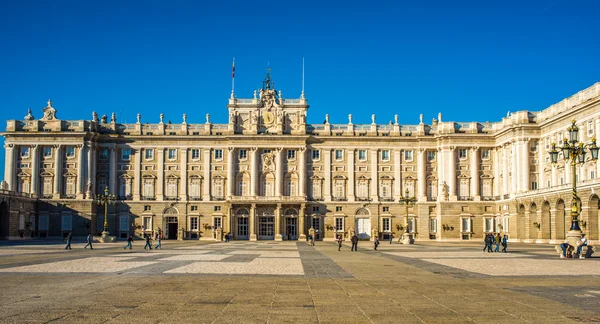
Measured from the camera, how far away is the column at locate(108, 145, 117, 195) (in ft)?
291

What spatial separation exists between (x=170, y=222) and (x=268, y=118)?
19529 millimetres

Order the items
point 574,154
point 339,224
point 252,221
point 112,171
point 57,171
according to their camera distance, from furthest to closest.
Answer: point 339,224, point 112,171, point 252,221, point 57,171, point 574,154

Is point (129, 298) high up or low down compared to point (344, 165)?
down

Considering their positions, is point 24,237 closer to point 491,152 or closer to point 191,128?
point 191,128

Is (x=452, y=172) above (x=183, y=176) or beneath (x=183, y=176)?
above

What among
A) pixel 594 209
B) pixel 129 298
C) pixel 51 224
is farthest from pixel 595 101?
pixel 51 224

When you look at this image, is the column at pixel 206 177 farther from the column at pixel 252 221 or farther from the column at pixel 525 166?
the column at pixel 525 166

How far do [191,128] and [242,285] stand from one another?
233ft

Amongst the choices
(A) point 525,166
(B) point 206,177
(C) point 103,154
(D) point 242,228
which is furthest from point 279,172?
(A) point 525,166

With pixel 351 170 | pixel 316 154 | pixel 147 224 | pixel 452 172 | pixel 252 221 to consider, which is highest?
pixel 316 154

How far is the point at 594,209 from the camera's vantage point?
59.4 metres

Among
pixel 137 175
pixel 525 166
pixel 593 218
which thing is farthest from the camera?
pixel 137 175

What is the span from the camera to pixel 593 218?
59.4 meters

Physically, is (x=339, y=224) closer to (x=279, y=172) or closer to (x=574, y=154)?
(x=279, y=172)
